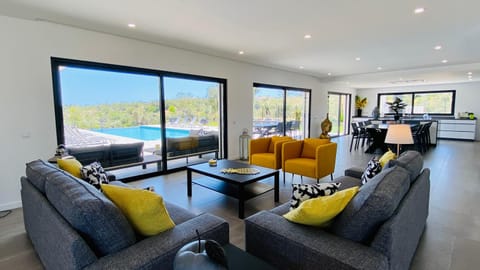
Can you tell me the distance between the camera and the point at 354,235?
160 cm

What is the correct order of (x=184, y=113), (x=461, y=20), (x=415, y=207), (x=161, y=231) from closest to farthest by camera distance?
(x=161, y=231), (x=415, y=207), (x=461, y=20), (x=184, y=113)

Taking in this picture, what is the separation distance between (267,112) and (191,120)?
2.86m

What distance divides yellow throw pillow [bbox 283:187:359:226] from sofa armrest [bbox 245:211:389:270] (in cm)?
8

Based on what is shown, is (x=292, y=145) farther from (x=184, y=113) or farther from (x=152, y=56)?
(x=152, y=56)

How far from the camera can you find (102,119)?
4457mm

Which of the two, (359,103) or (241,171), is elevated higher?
(359,103)

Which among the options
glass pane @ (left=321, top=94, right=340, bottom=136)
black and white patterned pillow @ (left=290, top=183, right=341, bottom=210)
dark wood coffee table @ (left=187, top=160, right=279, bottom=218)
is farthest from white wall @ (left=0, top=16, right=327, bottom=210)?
glass pane @ (left=321, top=94, right=340, bottom=136)

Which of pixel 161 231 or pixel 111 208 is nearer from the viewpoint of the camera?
pixel 111 208

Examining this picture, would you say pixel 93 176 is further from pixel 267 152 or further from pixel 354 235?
pixel 267 152

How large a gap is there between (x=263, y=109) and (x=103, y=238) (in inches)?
259

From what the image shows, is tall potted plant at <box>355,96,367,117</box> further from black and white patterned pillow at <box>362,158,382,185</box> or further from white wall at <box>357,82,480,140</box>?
black and white patterned pillow at <box>362,158,382,185</box>

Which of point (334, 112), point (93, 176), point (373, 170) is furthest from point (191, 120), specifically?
point (334, 112)

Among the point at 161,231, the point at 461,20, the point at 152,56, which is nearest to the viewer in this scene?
the point at 161,231

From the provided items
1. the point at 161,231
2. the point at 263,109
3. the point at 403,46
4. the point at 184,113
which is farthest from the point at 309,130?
the point at 161,231
